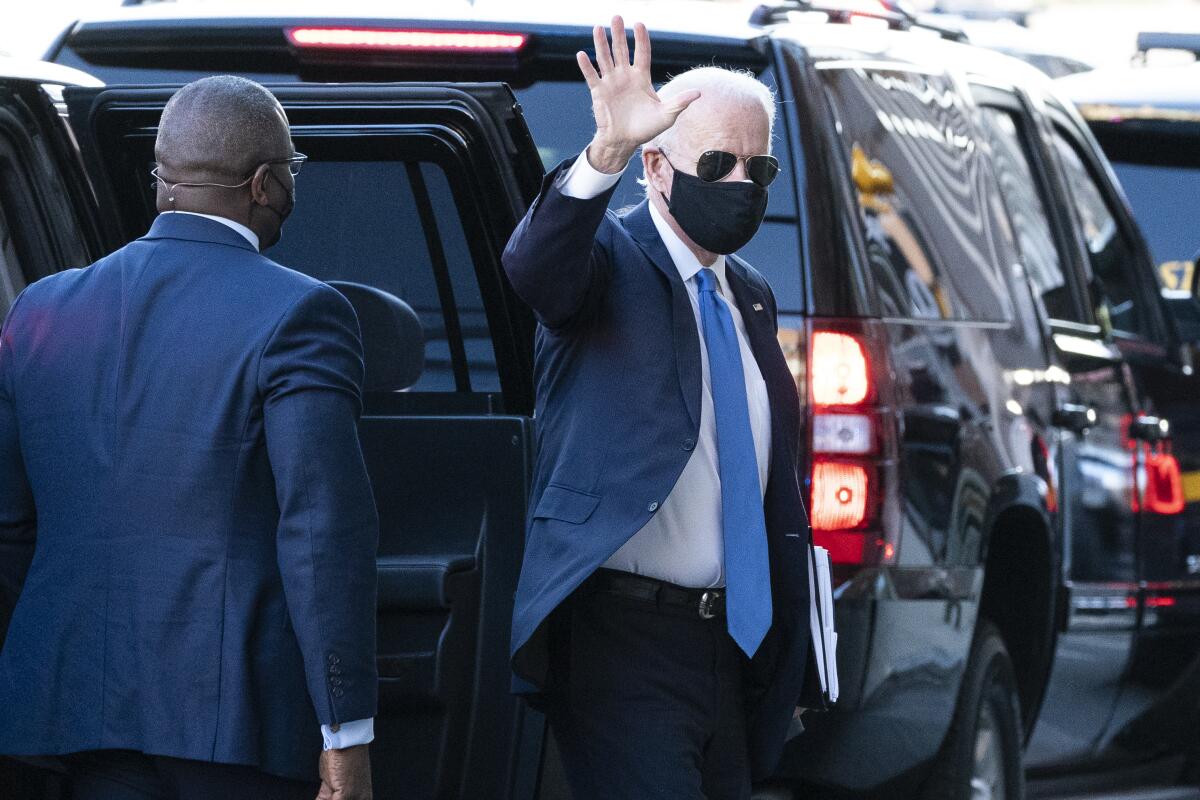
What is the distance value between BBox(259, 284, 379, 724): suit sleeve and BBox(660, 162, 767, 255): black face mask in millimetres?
849

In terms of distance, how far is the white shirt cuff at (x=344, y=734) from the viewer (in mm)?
3217

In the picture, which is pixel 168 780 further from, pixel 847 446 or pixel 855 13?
pixel 855 13

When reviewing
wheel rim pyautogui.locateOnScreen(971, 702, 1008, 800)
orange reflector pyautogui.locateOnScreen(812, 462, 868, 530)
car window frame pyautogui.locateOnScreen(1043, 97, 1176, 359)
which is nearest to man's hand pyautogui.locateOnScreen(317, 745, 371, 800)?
orange reflector pyautogui.locateOnScreen(812, 462, 868, 530)

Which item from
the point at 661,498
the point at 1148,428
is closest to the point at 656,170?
the point at 661,498

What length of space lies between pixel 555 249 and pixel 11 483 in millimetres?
892

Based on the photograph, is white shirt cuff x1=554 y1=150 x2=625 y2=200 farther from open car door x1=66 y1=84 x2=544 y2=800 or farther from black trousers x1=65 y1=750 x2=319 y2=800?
black trousers x1=65 y1=750 x2=319 y2=800

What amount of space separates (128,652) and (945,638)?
2238mm

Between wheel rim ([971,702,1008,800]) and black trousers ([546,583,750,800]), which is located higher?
black trousers ([546,583,750,800])

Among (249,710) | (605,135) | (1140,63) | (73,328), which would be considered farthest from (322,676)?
(1140,63)

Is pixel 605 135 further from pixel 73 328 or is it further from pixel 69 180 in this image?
pixel 69 180

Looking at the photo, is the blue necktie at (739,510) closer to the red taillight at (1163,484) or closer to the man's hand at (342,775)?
the man's hand at (342,775)

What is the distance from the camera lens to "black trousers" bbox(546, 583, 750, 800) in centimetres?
379

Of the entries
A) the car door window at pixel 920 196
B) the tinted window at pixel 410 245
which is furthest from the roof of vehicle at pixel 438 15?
the tinted window at pixel 410 245

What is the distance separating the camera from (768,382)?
4004mm
